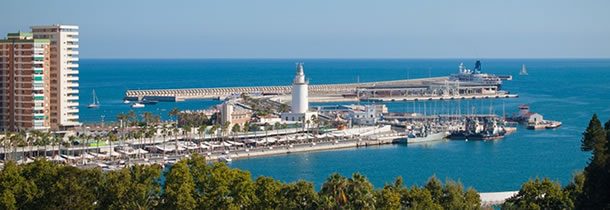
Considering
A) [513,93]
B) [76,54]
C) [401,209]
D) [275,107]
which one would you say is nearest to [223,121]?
[76,54]

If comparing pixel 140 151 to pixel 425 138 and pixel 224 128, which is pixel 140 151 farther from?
pixel 425 138

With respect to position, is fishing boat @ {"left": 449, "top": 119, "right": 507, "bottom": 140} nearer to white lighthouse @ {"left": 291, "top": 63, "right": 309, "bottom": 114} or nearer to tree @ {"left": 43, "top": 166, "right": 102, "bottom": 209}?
white lighthouse @ {"left": 291, "top": 63, "right": 309, "bottom": 114}

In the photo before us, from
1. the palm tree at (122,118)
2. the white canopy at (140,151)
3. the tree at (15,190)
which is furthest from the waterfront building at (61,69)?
the tree at (15,190)

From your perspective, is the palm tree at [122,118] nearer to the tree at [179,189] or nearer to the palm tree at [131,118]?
the palm tree at [131,118]

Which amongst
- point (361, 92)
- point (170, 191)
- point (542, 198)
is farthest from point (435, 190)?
point (361, 92)

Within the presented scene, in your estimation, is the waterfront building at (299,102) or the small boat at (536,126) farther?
the small boat at (536,126)
